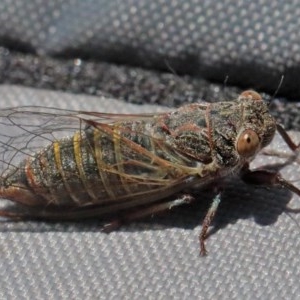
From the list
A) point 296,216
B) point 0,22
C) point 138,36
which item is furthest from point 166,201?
point 0,22

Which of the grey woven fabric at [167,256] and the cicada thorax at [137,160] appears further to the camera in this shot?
the cicada thorax at [137,160]

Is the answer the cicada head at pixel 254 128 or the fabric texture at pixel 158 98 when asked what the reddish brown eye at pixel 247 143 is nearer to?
the cicada head at pixel 254 128

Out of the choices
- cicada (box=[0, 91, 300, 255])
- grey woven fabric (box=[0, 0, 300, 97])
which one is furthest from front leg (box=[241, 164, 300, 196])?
grey woven fabric (box=[0, 0, 300, 97])

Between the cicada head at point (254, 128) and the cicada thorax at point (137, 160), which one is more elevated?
the cicada head at point (254, 128)

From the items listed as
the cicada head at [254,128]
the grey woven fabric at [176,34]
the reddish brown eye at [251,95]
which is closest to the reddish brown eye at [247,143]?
the cicada head at [254,128]

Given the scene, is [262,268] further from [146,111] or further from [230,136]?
[146,111]

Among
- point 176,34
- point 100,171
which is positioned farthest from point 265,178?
point 176,34
